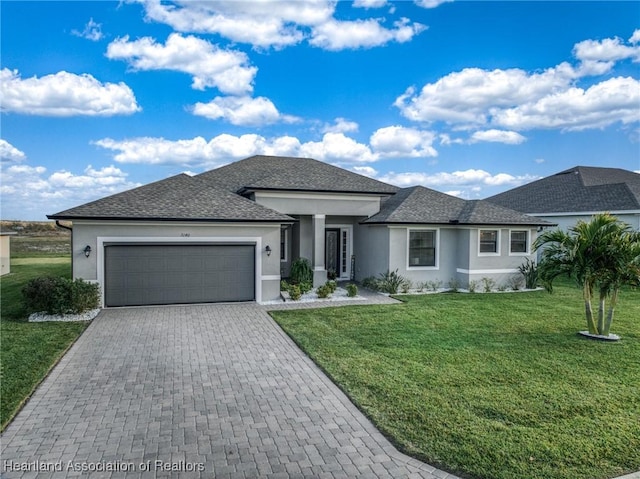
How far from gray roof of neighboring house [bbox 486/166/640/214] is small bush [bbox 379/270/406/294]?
1348 centimetres

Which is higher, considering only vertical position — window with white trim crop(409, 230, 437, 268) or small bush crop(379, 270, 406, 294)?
window with white trim crop(409, 230, 437, 268)

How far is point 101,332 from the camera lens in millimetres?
10367

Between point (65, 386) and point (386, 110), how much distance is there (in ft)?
65.9

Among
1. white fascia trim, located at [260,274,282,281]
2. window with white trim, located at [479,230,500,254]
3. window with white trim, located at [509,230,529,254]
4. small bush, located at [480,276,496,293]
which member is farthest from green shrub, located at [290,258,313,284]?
window with white trim, located at [509,230,529,254]

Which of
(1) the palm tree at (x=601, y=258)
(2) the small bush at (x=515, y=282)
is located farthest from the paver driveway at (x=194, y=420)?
(2) the small bush at (x=515, y=282)

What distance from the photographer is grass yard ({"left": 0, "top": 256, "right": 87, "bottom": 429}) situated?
6.34 metres

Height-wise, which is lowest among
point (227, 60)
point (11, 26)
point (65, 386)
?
point (65, 386)

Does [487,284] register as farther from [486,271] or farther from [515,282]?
[515,282]

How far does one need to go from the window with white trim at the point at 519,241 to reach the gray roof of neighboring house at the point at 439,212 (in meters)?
0.58

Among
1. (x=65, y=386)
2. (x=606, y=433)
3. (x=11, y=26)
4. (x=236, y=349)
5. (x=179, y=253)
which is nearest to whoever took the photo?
(x=606, y=433)

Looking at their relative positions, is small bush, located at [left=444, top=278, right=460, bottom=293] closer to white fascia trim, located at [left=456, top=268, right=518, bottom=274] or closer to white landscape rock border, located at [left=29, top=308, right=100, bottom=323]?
white fascia trim, located at [left=456, top=268, right=518, bottom=274]

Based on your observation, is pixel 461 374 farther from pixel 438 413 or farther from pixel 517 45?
pixel 517 45

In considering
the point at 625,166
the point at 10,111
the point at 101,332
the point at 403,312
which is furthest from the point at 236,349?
the point at 625,166

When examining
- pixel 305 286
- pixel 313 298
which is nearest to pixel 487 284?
pixel 313 298
